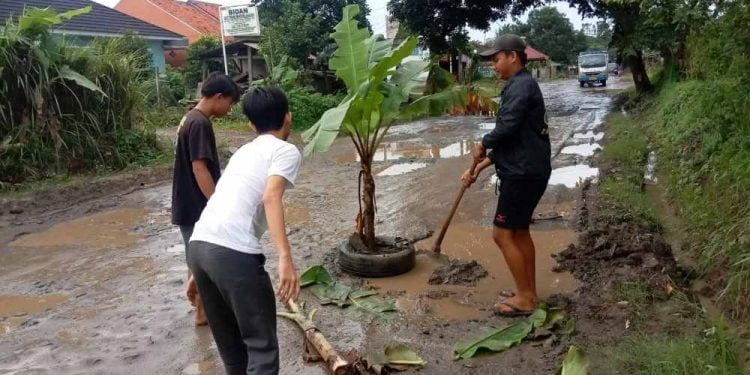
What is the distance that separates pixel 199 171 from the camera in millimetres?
3867

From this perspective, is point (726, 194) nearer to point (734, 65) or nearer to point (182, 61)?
point (734, 65)

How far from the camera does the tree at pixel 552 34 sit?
60438 millimetres

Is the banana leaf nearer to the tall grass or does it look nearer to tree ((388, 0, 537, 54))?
the tall grass

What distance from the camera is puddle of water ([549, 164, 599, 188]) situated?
9203mm

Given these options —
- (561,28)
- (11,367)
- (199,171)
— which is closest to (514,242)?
(199,171)

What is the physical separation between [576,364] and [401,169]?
26.3 ft

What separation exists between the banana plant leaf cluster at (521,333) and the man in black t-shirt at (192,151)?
6.22 ft

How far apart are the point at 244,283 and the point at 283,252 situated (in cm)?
22

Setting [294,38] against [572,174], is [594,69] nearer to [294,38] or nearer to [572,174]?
[294,38]

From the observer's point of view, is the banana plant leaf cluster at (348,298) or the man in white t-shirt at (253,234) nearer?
the man in white t-shirt at (253,234)

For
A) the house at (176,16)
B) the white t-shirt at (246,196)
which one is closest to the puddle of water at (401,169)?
the white t-shirt at (246,196)

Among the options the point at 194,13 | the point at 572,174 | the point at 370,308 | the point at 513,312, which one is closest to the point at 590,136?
the point at 572,174

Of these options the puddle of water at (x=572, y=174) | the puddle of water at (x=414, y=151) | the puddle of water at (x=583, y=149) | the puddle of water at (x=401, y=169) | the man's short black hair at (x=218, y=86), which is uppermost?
the man's short black hair at (x=218, y=86)

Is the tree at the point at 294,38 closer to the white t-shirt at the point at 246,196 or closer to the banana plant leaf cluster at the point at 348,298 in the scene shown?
the banana plant leaf cluster at the point at 348,298
